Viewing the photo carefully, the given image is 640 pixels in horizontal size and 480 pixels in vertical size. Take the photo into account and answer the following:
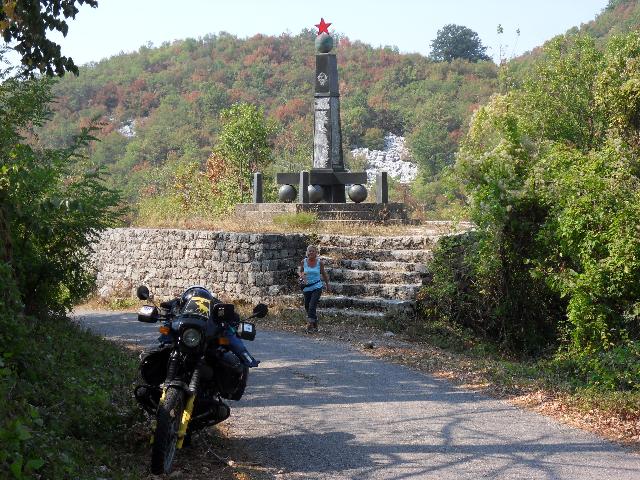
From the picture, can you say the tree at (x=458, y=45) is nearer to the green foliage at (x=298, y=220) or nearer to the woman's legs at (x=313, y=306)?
the green foliage at (x=298, y=220)

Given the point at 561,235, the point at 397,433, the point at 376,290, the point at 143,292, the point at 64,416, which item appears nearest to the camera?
the point at 143,292

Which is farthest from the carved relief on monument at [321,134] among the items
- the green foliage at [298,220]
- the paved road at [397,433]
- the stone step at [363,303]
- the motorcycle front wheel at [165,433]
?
the motorcycle front wheel at [165,433]

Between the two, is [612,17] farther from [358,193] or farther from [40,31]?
[40,31]

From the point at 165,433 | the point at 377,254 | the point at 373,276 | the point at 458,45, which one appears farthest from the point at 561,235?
the point at 458,45

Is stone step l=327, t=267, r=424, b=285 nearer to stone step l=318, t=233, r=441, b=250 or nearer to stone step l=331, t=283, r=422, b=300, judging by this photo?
stone step l=331, t=283, r=422, b=300

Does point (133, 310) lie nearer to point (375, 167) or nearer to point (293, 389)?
point (293, 389)

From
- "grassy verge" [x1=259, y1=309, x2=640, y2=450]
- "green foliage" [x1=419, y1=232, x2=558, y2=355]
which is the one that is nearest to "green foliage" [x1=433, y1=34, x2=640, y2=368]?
"green foliage" [x1=419, y1=232, x2=558, y2=355]

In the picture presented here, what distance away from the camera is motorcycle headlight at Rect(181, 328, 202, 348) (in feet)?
21.4

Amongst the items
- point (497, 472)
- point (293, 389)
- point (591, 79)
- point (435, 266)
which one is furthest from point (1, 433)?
point (591, 79)

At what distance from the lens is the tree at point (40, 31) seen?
9.69 metres

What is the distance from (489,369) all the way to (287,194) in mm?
12950

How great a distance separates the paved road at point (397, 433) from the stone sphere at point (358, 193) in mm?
12265

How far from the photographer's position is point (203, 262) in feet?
64.9

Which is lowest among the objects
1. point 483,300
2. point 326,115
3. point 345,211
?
point 483,300
